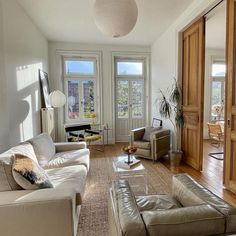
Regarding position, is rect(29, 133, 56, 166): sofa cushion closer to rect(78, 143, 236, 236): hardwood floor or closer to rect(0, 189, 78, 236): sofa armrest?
rect(78, 143, 236, 236): hardwood floor

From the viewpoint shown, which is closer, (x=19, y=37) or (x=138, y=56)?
(x=19, y=37)

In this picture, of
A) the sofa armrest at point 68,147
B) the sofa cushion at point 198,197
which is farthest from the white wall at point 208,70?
the sofa cushion at point 198,197

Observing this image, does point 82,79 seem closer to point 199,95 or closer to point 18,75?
point 18,75

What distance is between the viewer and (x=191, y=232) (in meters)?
0.92

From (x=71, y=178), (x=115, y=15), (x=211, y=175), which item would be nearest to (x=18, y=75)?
(x=71, y=178)

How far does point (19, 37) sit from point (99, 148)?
10.7ft

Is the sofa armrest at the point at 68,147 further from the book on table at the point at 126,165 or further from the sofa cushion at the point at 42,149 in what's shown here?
the book on table at the point at 126,165

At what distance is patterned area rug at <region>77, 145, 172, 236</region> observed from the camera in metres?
1.99

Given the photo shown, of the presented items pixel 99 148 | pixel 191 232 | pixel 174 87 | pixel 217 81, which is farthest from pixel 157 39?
pixel 191 232

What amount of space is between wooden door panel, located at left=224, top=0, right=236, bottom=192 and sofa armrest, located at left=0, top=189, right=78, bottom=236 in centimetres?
224

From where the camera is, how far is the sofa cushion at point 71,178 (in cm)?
185

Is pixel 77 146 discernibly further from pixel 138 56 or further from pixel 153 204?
pixel 138 56

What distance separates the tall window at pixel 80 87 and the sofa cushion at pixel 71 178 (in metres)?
3.39

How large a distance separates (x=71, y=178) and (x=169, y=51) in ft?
12.1
